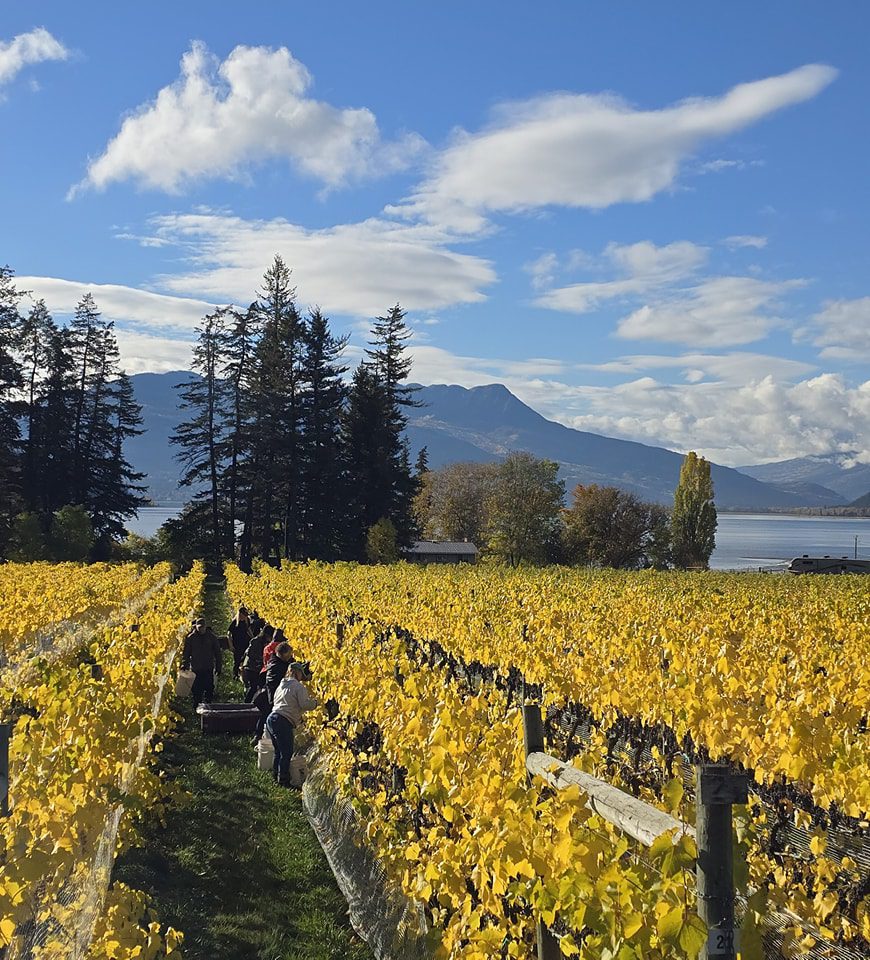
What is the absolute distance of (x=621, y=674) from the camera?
24.1ft

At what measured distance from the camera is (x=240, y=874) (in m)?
6.36

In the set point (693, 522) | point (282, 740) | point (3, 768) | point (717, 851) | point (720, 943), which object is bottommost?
point (282, 740)

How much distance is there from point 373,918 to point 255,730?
5667 millimetres

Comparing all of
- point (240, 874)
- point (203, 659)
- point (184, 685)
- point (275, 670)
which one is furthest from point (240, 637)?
point (240, 874)

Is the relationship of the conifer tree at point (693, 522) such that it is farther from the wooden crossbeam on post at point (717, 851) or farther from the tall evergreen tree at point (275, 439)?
the wooden crossbeam on post at point (717, 851)

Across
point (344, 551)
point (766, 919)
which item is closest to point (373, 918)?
point (766, 919)

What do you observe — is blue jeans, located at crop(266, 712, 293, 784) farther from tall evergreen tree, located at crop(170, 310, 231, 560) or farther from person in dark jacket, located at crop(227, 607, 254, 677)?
tall evergreen tree, located at crop(170, 310, 231, 560)

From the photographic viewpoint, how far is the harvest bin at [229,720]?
10.6 metres

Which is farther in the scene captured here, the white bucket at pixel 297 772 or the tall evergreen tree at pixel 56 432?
the tall evergreen tree at pixel 56 432

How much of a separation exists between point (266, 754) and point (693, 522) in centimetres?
5938

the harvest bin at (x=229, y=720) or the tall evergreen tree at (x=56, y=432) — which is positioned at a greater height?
the tall evergreen tree at (x=56, y=432)

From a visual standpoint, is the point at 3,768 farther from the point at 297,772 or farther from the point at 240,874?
the point at 297,772

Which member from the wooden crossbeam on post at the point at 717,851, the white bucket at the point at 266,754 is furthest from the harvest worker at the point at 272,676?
the wooden crossbeam on post at the point at 717,851

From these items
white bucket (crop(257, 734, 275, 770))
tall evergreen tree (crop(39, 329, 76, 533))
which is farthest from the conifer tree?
white bucket (crop(257, 734, 275, 770))
